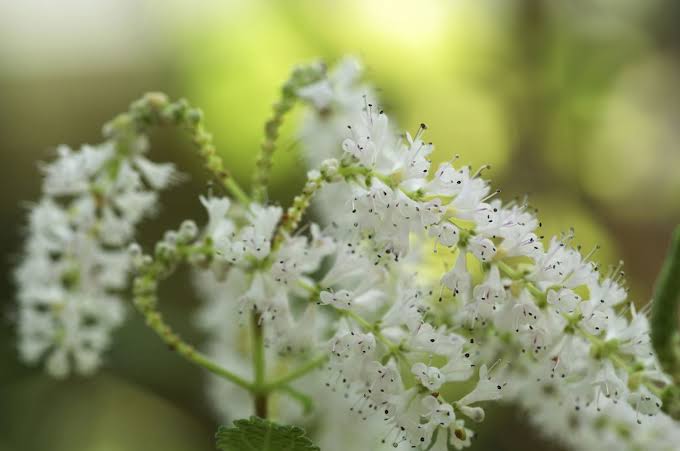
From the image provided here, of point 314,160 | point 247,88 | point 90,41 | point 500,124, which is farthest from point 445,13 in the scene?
point 314,160

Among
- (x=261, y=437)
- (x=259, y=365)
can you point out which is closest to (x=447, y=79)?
(x=259, y=365)

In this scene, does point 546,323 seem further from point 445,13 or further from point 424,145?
point 445,13

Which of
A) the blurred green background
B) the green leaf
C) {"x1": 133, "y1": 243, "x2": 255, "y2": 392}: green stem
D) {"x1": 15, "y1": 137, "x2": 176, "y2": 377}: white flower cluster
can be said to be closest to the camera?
the green leaf

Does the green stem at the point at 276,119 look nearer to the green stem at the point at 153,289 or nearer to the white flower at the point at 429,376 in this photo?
the green stem at the point at 153,289

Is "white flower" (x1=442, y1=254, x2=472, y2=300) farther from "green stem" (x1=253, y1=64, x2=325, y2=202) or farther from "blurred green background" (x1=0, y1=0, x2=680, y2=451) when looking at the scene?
"blurred green background" (x1=0, y1=0, x2=680, y2=451)

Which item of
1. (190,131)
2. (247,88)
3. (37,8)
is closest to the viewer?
(190,131)

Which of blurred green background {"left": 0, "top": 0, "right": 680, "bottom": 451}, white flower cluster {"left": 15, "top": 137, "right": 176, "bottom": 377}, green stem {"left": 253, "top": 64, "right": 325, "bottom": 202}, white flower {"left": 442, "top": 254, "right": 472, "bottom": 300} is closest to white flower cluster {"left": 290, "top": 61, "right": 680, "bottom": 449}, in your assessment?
white flower {"left": 442, "top": 254, "right": 472, "bottom": 300}

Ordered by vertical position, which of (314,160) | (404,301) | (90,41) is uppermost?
(90,41)
